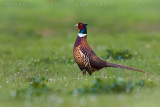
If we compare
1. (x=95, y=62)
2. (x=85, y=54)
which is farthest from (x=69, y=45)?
(x=85, y=54)

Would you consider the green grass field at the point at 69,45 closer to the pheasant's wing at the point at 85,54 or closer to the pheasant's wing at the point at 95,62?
the pheasant's wing at the point at 95,62

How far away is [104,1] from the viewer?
33031mm

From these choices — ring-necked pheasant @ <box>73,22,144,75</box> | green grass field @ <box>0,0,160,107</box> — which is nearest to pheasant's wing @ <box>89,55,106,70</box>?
ring-necked pheasant @ <box>73,22,144,75</box>

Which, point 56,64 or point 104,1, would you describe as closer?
point 56,64

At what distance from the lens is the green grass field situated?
8164mm

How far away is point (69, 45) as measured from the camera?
20828mm

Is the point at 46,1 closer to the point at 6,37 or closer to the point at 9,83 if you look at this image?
the point at 6,37

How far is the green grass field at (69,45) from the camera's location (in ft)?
26.8

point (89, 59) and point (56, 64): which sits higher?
point (89, 59)

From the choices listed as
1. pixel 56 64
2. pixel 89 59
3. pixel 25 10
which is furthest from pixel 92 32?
pixel 89 59

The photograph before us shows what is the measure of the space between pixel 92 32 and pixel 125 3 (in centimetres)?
Result: 756

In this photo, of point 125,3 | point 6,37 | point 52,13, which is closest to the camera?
point 6,37

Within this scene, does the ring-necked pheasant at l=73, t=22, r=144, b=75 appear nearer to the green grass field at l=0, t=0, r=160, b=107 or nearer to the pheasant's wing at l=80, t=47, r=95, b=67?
the pheasant's wing at l=80, t=47, r=95, b=67

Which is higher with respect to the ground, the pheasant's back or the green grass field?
the pheasant's back
